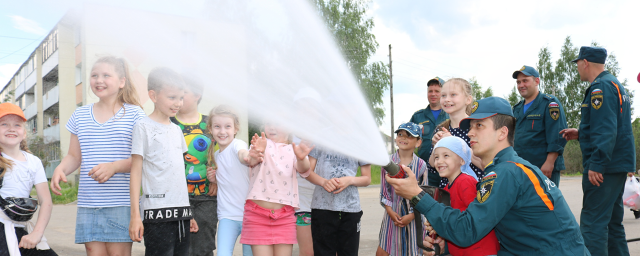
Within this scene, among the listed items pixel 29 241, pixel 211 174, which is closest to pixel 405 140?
pixel 211 174

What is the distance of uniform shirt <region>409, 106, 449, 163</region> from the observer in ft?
16.2

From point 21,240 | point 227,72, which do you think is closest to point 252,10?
point 227,72

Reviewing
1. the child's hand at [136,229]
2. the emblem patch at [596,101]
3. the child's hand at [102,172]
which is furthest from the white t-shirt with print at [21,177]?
the emblem patch at [596,101]

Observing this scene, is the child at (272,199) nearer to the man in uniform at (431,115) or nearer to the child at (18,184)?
the child at (18,184)

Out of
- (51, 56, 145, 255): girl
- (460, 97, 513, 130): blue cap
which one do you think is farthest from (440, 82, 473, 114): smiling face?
(51, 56, 145, 255): girl

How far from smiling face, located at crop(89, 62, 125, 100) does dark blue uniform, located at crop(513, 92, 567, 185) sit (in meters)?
4.36

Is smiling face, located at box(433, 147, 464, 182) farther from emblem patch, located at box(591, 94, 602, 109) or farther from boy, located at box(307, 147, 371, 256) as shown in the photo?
emblem patch, located at box(591, 94, 602, 109)

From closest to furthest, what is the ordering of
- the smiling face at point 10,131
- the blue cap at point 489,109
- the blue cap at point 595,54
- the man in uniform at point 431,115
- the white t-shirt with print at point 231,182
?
the blue cap at point 489,109 → the smiling face at point 10,131 → the white t-shirt with print at point 231,182 → the blue cap at point 595,54 → the man in uniform at point 431,115

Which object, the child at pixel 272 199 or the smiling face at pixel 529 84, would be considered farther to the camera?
the smiling face at pixel 529 84

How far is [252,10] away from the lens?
18.1 ft

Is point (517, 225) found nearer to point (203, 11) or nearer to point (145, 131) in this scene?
point (145, 131)

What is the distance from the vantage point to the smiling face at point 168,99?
3.32m

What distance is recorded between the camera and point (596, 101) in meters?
4.49

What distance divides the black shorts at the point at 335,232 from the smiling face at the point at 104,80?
2.03 m
